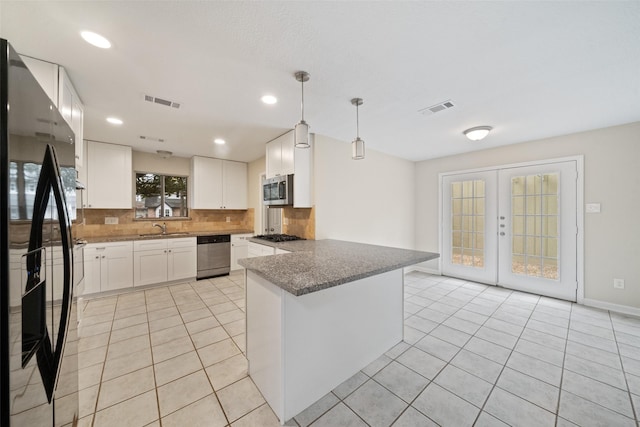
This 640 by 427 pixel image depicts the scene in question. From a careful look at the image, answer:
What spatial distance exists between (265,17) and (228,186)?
4.11 meters

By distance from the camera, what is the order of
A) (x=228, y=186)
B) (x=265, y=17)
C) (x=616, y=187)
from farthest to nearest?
(x=228, y=186), (x=616, y=187), (x=265, y=17)

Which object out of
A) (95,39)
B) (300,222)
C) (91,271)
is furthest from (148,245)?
(95,39)

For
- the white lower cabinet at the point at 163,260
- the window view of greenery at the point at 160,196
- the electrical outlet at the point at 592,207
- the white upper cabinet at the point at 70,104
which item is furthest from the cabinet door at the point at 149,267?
the electrical outlet at the point at 592,207

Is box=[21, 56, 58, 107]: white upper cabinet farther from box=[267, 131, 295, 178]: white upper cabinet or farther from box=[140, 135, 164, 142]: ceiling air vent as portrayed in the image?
box=[267, 131, 295, 178]: white upper cabinet

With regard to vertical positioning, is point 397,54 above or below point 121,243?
above

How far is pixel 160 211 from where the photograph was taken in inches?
187

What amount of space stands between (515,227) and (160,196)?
656 centimetres

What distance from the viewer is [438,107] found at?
2.58m

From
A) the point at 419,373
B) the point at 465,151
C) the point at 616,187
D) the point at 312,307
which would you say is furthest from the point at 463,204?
the point at 312,307

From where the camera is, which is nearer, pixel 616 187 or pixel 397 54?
pixel 397 54

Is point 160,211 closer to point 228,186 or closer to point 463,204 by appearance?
point 228,186

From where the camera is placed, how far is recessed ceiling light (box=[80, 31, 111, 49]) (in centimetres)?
153

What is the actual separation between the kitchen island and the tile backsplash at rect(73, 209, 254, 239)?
3.32 meters

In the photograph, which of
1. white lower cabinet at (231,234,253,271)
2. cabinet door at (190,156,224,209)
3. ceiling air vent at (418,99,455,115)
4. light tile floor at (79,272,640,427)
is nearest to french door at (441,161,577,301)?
light tile floor at (79,272,640,427)
